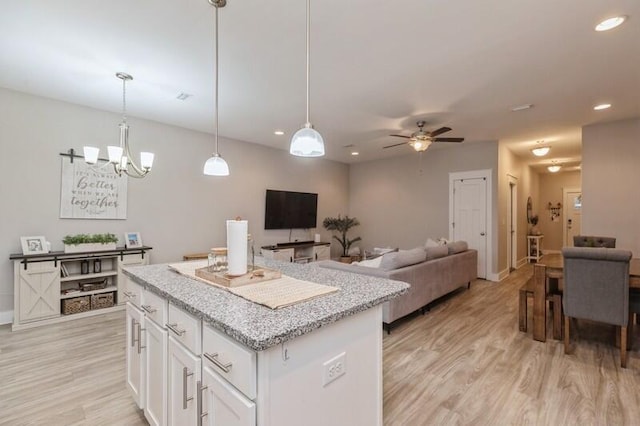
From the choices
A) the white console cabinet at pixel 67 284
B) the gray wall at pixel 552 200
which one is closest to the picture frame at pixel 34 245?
the white console cabinet at pixel 67 284

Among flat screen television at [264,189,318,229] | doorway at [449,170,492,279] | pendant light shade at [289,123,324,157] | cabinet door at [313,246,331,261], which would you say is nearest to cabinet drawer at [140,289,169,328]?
pendant light shade at [289,123,324,157]

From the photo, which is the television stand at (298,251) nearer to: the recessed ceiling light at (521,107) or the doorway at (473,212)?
the doorway at (473,212)

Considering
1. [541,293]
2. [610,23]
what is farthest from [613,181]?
[610,23]

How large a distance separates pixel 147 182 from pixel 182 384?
12.6 feet

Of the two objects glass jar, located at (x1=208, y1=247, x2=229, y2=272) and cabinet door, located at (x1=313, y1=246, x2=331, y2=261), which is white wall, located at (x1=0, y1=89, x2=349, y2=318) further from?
glass jar, located at (x1=208, y1=247, x2=229, y2=272)

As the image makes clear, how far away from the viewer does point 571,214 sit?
8977 millimetres

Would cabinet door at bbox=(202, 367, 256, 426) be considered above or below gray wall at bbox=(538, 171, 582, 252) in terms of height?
below

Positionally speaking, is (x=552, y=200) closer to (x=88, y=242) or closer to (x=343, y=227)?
(x=343, y=227)

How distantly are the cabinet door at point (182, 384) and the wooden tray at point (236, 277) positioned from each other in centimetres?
34

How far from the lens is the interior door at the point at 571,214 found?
888 centimetres

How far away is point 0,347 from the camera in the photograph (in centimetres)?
291

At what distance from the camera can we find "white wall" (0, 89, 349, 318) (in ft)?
11.5

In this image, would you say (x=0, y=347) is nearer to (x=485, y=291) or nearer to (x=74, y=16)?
(x=74, y=16)

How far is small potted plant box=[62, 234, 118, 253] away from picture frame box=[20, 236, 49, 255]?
0.19m
